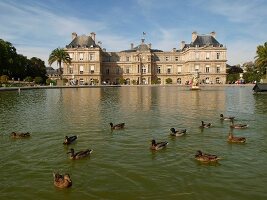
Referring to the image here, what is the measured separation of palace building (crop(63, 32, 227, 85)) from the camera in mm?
104938

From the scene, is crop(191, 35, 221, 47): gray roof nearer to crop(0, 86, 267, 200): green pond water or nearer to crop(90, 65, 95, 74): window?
crop(90, 65, 95, 74): window

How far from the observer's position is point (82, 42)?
350 feet

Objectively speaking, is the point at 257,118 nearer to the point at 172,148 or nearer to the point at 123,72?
the point at 172,148

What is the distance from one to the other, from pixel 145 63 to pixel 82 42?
21314mm

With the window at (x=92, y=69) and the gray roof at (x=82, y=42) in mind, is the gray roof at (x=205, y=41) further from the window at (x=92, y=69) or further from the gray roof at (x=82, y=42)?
the window at (x=92, y=69)

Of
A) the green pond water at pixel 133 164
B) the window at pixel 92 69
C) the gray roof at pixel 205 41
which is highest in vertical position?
the gray roof at pixel 205 41

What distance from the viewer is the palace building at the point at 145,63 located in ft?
344

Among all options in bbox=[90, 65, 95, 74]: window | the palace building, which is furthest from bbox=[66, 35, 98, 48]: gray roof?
bbox=[90, 65, 95, 74]: window

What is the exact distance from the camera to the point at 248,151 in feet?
39.8

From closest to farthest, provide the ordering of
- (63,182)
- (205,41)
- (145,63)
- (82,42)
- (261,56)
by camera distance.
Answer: (63,182), (261,56), (205,41), (82,42), (145,63)

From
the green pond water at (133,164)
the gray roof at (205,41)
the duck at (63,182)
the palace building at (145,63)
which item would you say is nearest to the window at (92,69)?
the palace building at (145,63)

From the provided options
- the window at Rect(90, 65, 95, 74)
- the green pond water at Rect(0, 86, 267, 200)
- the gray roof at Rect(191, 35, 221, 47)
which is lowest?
the green pond water at Rect(0, 86, 267, 200)

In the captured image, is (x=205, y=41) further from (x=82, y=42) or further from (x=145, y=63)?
(x=82, y=42)

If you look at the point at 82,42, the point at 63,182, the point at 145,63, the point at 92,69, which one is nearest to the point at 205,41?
the point at 145,63
